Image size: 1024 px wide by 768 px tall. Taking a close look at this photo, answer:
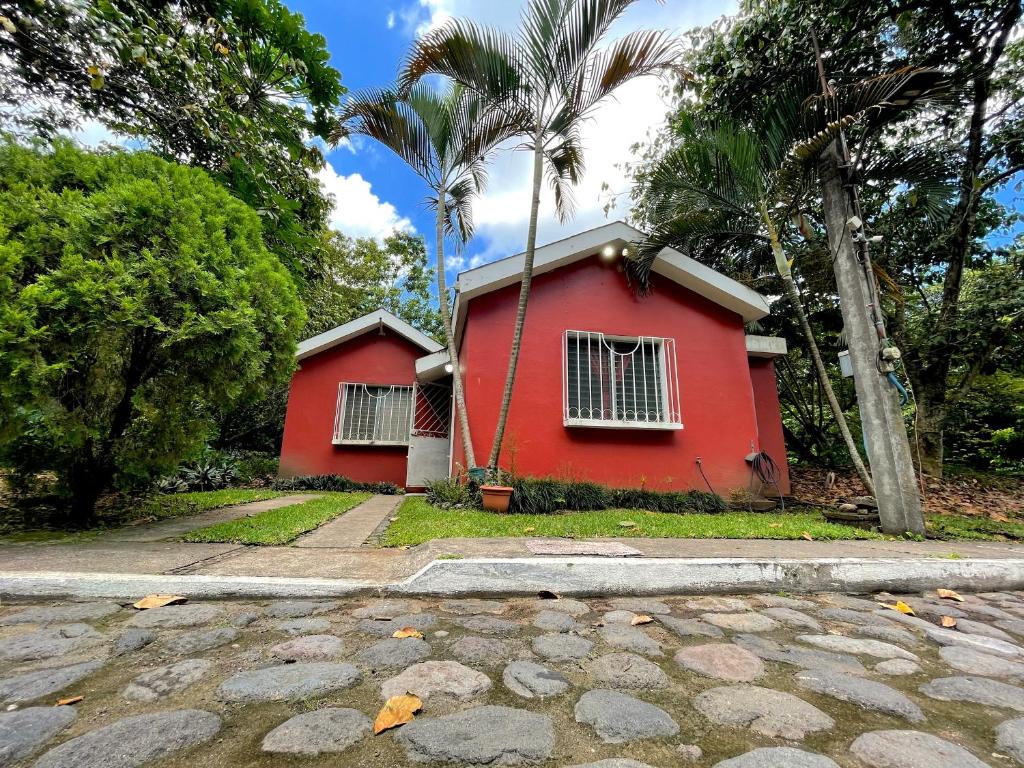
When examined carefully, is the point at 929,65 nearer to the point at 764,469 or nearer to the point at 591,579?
the point at 764,469

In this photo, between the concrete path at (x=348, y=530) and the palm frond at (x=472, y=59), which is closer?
the concrete path at (x=348, y=530)

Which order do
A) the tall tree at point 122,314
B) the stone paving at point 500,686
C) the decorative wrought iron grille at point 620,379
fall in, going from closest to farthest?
1. the stone paving at point 500,686
2. the tall tree at point 122,314
3. the decorative wrought iron grille at point 620,379

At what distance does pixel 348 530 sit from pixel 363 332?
6527 millimetres

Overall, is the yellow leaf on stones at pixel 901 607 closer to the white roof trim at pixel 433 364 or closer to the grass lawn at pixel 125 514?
the grass lawn at pixel 125 514

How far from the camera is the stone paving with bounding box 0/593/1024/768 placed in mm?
1001

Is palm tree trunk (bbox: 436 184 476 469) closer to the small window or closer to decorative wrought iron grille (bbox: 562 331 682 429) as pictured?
decorative wrought iron grille (bbox: 562 331 682 429)

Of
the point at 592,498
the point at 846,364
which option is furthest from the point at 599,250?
the point at 592,498

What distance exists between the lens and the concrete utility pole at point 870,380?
169 inches

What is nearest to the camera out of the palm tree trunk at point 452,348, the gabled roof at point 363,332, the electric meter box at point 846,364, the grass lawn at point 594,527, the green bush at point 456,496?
the grass lawn at point 594,527

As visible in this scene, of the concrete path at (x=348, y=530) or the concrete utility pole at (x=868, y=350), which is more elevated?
the concrete utility pole at (x=868, y=350)

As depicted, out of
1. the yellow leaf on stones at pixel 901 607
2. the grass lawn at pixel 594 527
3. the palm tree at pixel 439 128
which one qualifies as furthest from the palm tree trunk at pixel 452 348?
the yellow leaf on stones at pixel 901 607

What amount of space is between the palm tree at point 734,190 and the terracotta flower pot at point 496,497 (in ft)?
12.7

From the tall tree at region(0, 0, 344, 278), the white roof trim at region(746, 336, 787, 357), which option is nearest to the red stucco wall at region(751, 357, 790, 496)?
the white roof trim at region(746, 336, 787, 357)

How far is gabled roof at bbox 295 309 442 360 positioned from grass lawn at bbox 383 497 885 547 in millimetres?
5314
